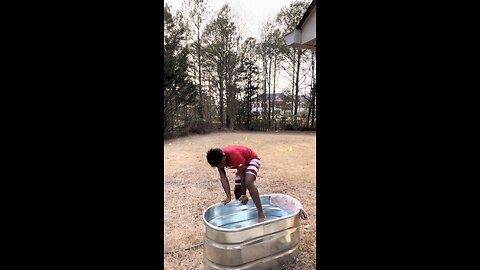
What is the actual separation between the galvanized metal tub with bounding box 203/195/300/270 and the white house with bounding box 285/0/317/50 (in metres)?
3.05

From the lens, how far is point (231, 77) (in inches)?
598

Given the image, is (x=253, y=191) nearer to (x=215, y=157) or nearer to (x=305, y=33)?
(x=215, y=157)

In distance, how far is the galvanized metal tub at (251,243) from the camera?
2225 millimetres


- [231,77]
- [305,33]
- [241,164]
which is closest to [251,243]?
[241,164]

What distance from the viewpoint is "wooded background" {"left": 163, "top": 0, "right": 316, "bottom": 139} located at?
1291 centimetres

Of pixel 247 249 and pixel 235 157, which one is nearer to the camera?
pixel 247 249

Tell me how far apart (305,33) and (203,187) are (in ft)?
11.0

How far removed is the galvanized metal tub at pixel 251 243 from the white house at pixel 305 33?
3.05 m

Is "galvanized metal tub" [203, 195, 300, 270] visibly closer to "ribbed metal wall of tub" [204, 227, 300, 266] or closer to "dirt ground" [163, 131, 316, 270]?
"ribbed metal wall of tub" [204, 227, 300, 266]

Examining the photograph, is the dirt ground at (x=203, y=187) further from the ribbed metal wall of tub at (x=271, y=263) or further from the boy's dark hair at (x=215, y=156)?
the boy's dark hair at (x=215, y=156)

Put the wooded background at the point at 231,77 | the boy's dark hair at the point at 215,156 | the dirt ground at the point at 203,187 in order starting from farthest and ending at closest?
1. the wooded background at the point at 231,77
2. the dirt ground at the point at 203,187
3. the boy's dark hair at the point at 215,156

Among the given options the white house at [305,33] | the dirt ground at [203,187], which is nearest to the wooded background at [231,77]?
the dirt ground at [203,187]
